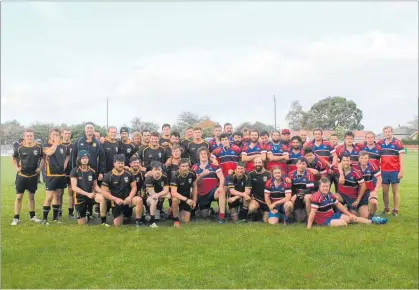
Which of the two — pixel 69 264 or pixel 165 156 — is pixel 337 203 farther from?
pixel 69 264

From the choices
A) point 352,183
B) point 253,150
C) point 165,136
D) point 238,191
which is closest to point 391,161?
point 352,183

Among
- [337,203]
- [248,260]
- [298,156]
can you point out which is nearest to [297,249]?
[248,260]

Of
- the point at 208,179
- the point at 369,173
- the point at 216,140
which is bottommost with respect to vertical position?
the point at 208,179

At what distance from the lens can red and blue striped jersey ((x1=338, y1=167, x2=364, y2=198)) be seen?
27.8ft

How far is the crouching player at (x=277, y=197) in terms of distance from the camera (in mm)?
8141

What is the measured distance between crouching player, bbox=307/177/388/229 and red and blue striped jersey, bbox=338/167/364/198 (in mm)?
735

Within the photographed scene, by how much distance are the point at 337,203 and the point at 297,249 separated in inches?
79.9

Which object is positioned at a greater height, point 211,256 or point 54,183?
point 54,183

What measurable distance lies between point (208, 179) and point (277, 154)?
1562 mm

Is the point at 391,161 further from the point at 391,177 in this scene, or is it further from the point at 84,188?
the point at 84,188

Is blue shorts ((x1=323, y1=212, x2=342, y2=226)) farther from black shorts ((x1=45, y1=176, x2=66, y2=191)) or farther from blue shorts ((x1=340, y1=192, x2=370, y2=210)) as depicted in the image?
black shorts ((x1=45, y1=176, x2=66, y2=191))

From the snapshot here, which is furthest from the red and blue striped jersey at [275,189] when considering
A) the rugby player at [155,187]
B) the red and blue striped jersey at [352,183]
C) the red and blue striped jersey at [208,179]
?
the rugby player at [155,187]

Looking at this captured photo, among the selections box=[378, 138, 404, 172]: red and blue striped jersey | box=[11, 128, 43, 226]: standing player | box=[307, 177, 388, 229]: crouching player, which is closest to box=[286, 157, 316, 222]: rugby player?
box=[307, 177, 388, 229]: crouching player

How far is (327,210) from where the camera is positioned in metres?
7.90
